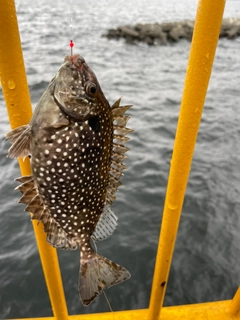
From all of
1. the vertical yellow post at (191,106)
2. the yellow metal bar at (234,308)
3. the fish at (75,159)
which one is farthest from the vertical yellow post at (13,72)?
the yellow metal bar at (234,308)

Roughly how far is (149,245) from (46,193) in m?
4.58

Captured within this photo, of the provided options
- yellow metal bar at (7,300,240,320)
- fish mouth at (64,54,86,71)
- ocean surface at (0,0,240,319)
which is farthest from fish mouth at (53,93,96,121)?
yellow metal bar at (7,300,240,320)

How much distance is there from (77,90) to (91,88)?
74 millimetres

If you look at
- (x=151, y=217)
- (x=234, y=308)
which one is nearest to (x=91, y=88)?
(x=234, y=308)

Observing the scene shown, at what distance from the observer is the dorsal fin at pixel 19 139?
1.53m

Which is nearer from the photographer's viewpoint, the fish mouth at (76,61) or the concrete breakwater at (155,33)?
the fish mouth at (76,61)

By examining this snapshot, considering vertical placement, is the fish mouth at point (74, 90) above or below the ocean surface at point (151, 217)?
above

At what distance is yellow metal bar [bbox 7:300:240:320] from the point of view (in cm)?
297

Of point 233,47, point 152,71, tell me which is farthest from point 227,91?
point 233,47

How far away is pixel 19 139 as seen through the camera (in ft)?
5.03

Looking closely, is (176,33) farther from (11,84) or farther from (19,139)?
(19,139)

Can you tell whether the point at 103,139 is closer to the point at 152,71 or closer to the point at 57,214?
the point at 57,214

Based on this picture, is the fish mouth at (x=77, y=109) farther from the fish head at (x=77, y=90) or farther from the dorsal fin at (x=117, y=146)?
the dorsal fin at (x=117, y=146)

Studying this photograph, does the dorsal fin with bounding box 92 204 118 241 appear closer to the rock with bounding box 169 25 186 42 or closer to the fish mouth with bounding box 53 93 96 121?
the fish mouth with bounding box 53 93 96 121
